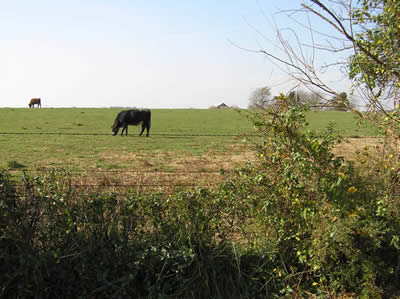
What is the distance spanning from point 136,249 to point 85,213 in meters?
0.67

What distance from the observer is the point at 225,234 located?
4727mm

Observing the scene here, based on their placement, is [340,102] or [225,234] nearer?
[225,234]

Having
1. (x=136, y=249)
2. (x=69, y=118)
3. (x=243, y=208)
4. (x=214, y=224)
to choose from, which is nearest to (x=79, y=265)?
(x=136, y=249)

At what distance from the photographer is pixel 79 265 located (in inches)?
163

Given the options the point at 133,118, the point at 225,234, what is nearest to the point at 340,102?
the point at 225,234

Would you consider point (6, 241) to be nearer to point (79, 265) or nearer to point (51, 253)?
point (51, 253)

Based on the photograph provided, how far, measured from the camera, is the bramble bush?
13.6 feet

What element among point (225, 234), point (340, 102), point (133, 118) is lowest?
point (225, 234)

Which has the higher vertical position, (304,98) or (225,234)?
(304,98)

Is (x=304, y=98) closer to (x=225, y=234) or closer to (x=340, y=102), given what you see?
(x=340, y=102)

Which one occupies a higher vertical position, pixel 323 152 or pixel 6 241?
pixel 323 152

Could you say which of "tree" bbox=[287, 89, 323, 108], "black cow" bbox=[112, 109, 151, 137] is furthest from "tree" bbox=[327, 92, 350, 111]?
"black cow" bbox=[112, 109, 151, 137]

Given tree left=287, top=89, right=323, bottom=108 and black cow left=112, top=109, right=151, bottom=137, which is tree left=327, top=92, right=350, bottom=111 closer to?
tree left=287, top=89, right=323, bottom=108

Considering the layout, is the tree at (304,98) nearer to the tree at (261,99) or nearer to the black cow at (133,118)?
the tree at (261,99)
